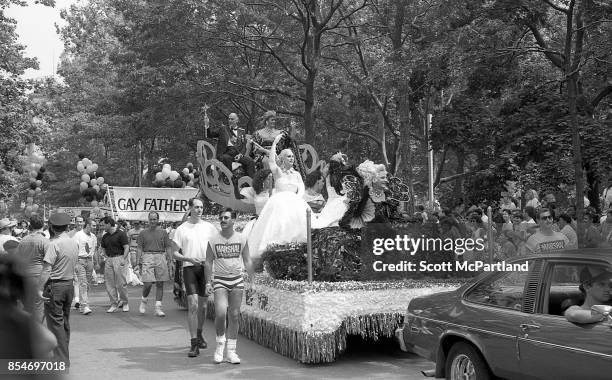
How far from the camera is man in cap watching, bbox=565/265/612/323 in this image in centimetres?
538

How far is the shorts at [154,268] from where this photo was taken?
13305mm

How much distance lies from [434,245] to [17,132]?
21.4m

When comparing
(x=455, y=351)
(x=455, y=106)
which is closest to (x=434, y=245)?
(x=455, y=351)

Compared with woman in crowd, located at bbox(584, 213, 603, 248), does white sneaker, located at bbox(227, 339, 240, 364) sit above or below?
below

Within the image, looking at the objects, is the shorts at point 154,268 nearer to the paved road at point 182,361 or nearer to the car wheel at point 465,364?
the paved road at point 182,361

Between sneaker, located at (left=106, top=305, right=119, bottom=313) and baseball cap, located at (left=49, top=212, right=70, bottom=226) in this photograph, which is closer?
baseball cap, located at (left=49, top=212, right=70, bottom=226)

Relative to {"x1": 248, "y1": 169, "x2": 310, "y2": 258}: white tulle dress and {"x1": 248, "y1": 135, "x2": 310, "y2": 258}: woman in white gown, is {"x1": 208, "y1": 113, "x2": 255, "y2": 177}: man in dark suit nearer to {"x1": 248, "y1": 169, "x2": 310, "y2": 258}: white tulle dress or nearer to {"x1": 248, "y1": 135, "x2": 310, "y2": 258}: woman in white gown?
{"x1": 248, "y1": 135, "x2": 310, "y2": 258}: woman in white gown

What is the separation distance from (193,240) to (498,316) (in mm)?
5321

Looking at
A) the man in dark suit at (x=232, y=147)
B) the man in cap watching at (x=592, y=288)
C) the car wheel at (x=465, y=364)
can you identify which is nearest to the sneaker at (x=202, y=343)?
the car wheel at (x=465, y=364)

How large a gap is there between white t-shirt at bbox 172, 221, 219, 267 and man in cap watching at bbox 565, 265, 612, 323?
5.70 meters

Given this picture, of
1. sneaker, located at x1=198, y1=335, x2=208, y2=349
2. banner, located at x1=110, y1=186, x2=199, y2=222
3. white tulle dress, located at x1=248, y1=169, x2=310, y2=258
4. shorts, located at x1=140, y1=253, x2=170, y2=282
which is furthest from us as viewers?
banner, located at x1=110, y1=186, x2=199, y2=222

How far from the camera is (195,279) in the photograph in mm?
10195

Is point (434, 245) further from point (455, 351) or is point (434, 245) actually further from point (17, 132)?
point (17, 132)

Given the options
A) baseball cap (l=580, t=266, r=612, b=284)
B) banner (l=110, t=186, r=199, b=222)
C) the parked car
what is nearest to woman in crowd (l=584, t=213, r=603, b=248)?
the parked car
